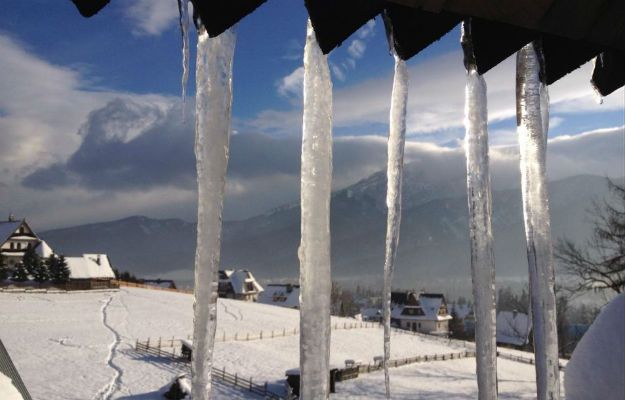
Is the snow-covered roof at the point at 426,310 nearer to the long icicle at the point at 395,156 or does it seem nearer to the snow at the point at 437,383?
the snow at the point at 437,383

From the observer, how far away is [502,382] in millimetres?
24109

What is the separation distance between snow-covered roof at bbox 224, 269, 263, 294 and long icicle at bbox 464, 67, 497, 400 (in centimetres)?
6963

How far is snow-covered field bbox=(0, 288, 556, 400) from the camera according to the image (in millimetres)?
20094

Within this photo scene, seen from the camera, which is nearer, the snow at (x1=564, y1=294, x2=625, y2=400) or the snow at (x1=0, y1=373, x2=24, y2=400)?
the snow at (x1=564, y1=294, x2=625, y2=400)

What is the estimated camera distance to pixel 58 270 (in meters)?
52.2

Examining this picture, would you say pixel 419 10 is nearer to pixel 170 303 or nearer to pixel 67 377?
pixel 67 377

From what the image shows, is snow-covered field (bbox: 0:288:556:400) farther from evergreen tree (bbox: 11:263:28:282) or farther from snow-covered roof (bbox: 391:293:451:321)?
snow-covered roof (bbox: 391:293:451:321)

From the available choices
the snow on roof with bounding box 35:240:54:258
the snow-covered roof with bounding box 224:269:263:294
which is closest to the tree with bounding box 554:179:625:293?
the snow on roof with bounding box 35:240:54:258

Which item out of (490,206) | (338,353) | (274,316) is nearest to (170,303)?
(274,316)

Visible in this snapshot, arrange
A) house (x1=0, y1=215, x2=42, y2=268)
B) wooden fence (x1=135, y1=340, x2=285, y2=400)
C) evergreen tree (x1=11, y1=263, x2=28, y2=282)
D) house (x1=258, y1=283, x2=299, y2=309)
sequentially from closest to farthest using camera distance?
wooden fence (x1=135, y1=340, x2=285, y2=400), evergreen tree (x1=11, y1=263, x2=28, y2=282), house (x1=0, y1=215, x2=42, y2=268), house (x1=258, y1=283, x2=299, y2=309)

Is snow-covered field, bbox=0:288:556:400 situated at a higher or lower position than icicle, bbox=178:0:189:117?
lower

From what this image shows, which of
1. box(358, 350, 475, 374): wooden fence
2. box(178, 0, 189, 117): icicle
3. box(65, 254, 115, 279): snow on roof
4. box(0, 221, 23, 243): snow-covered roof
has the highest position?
box(0, 221, 23, 243): snow-covered roof

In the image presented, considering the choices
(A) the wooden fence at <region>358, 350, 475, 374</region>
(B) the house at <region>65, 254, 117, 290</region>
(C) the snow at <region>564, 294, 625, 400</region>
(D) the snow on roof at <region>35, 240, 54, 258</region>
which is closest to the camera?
(C) the snow at <region>564, 294, 625, 400</region>

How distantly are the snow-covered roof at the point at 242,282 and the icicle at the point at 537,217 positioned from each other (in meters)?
69.6
